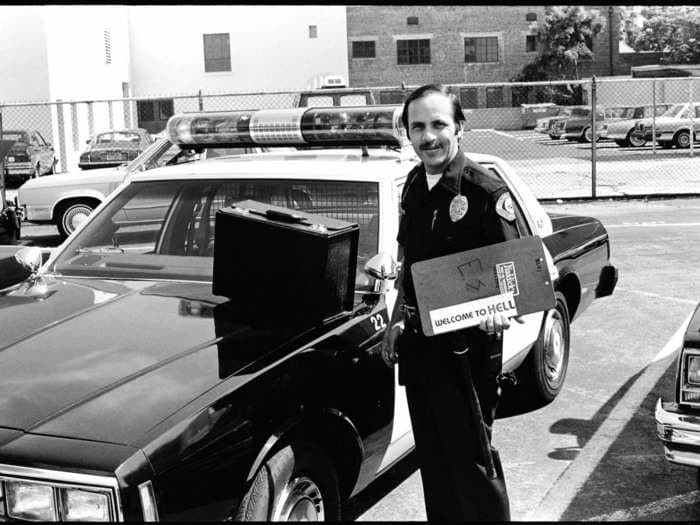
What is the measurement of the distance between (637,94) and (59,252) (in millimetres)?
38663

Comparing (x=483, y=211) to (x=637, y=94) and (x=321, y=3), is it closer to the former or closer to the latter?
(x=321, y=3)

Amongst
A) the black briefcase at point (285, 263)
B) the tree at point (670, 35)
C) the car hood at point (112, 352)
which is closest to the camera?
the car hood at point (112, 352)

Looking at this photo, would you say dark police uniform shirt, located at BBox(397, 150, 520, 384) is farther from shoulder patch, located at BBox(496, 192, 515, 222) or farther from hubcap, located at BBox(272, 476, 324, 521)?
hubcap, located at BBox(272, 476, 324, 521)

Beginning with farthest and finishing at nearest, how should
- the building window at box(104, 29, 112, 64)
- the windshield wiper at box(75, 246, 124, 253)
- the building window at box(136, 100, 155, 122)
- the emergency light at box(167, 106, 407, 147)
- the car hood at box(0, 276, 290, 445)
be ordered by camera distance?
the building window at box(136, 100, 155, 122), the building window at box(104, 29, 112, 64), the emergency light at box(167, 106, 407, 147), the windshield wiper at box(75, 246, 124, 253), the car hood at box(0, 276, 290, 445)

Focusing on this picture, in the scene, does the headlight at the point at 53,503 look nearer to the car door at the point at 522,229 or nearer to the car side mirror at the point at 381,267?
the car side mirror at the point at 381,267

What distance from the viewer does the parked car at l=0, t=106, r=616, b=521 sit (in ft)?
8.30

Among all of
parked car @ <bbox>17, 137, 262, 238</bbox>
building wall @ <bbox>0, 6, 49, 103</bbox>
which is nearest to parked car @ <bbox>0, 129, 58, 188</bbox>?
building wall @ <bbox>0, 6, 49, 103</bbox>

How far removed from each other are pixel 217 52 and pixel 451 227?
40.0 metres

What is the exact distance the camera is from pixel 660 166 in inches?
893

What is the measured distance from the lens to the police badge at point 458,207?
3.07 metres

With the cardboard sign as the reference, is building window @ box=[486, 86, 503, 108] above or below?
above

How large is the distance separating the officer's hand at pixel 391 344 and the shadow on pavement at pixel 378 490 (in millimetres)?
1044

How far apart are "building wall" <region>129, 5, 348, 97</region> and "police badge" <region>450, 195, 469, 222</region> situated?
37.8 m

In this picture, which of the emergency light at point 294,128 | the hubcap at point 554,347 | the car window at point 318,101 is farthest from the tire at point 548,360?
the car window at point 318,101
